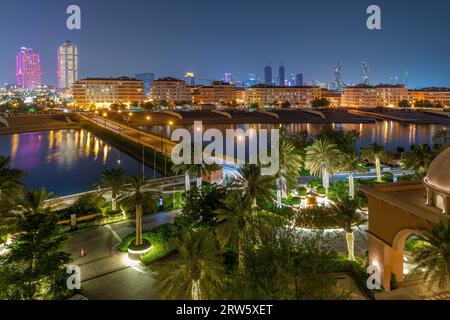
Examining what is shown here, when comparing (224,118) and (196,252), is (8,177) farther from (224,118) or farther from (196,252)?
(224,118)

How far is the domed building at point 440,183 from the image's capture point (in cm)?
1117

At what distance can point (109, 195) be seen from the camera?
22.8 m

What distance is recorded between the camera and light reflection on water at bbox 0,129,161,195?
110ft

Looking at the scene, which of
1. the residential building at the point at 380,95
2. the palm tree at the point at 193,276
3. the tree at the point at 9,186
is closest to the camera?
the palm tree at the point at 193,276

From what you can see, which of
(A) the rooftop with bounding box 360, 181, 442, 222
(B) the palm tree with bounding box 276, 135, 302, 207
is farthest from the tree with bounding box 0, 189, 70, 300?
(B) the palm tree with bounding box 276, 135, 302, 207

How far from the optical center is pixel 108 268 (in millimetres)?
13961

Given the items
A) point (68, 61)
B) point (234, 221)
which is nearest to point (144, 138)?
point (234, 221)

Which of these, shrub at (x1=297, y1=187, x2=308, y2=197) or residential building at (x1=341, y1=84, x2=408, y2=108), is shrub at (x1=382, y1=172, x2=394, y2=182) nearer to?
shrub at (x1=297, y1=187, x2=308, y2=197)

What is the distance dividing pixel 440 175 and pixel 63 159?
39.4 metres

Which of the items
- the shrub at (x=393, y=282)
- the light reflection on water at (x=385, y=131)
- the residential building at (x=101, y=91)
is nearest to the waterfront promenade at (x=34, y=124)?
the light reflection on water at (x=385, y=131)

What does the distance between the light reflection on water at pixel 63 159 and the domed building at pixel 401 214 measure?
22.0 m

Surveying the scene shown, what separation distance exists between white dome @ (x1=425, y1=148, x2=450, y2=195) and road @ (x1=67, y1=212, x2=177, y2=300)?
8974 mm

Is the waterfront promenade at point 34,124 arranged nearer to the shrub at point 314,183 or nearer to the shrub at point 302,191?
the shrub at point 314,183

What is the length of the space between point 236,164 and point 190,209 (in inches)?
606
